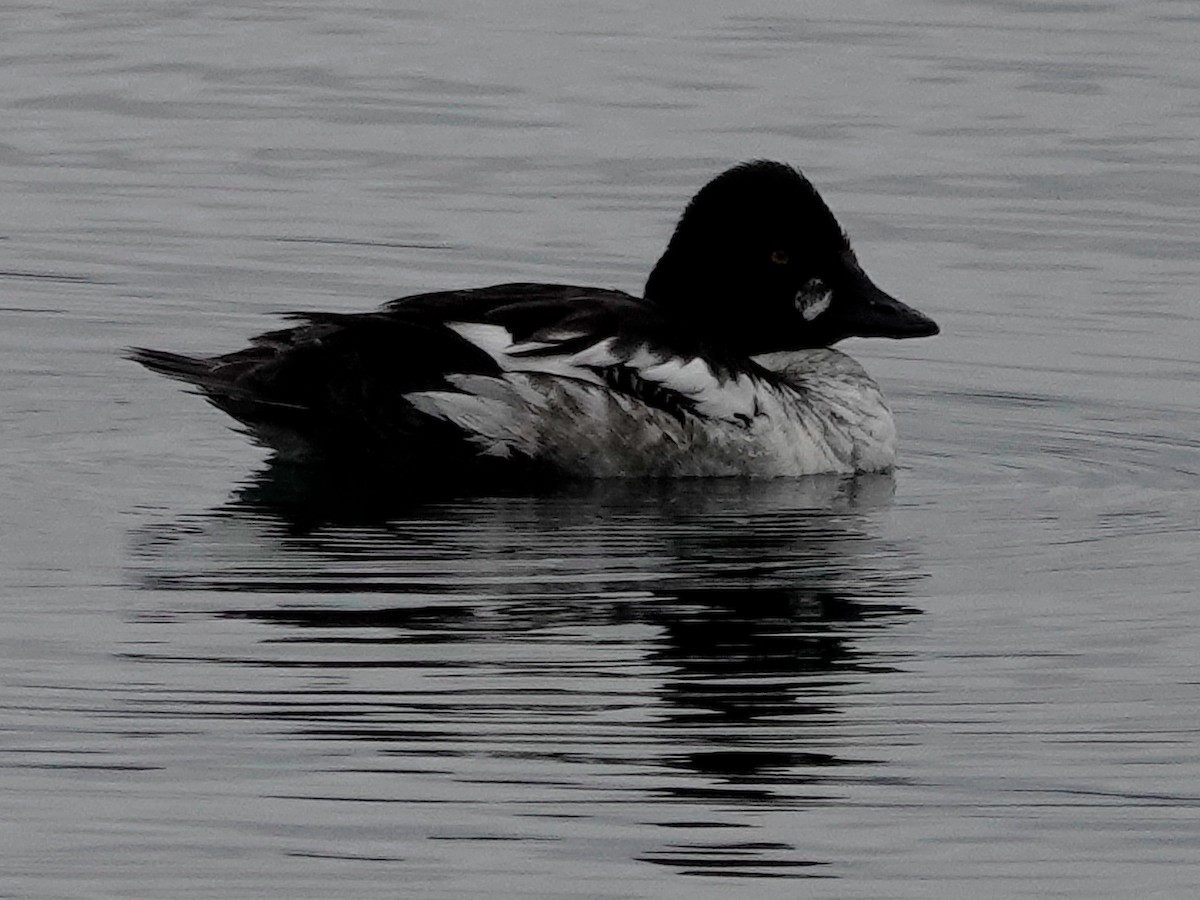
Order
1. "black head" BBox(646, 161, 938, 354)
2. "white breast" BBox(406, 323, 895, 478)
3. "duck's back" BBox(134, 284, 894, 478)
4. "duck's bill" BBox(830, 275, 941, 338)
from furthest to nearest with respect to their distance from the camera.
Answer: "duck's bill" BBox(830, 275, 941, 338) < "black head" BBox(646, 161, 938, 354) < "white breast" BBox(406, 323, 895, 478) < "duck's back" BBox(134, 284, 894, 478)

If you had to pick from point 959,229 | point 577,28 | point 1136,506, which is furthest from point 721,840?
point 577,28

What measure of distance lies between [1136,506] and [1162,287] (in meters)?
3.58

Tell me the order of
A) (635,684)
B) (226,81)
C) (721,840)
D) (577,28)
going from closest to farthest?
(721,840)
(635,684)
(226,81)
(577,28)

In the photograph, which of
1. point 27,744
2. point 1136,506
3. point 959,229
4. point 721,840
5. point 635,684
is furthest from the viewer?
point 959,229

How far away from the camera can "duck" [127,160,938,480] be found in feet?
37.4

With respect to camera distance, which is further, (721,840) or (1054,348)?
(1054,348)

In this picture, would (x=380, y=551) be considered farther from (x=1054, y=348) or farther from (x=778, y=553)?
(x=1054, y=348)

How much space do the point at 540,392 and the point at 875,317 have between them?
1.69m

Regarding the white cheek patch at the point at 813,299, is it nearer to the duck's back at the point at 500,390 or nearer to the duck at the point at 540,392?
the duck at the point at 540,392

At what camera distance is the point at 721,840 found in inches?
293

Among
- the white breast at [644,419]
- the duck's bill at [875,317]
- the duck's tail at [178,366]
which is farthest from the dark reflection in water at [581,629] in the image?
the duck's bill at [875,317]

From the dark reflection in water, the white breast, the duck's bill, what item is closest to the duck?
the white breast

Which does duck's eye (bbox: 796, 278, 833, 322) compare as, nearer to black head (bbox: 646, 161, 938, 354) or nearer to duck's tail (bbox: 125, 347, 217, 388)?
A: black head (bbox: 646, 161, 938, 354)

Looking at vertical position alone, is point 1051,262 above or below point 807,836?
above
